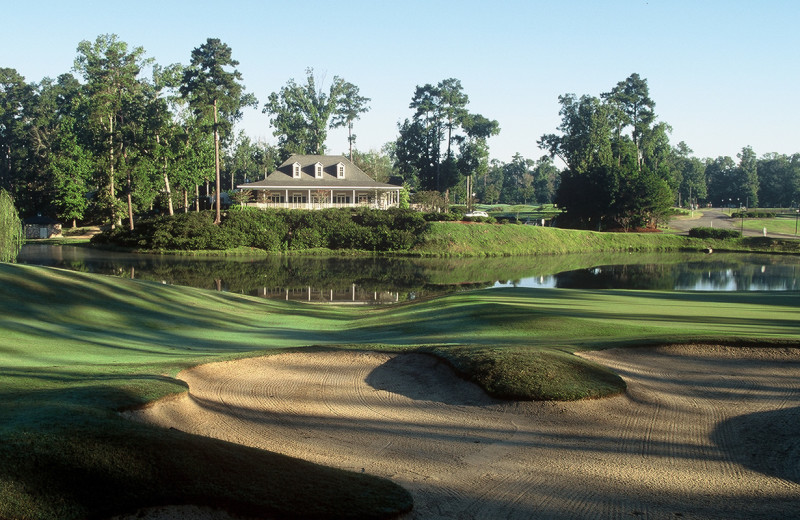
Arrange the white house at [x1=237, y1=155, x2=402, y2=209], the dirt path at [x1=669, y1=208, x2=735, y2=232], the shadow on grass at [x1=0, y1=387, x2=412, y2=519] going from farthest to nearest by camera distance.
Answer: the dirt path at [x1=669, y1=208, x2=735, y2=232] → the white house at [x1=237, y1=155, x2=402, y2=209] → the shadow on grass at [x1=0, y1=387, x2=412, y2=519]

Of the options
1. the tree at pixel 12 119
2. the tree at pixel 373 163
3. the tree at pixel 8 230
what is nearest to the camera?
the tree at pixel 8 230

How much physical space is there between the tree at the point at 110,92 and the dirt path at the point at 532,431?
6984 centimetres

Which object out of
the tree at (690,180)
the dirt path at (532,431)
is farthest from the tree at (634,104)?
the dirt path at (532,431)

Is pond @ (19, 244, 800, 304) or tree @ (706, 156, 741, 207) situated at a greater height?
tree @ (706, 156, 741, 207)

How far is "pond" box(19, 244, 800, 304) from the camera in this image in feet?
135

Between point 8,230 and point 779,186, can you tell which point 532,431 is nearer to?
point 8,230

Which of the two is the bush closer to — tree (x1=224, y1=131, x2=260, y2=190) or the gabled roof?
the gabled roof

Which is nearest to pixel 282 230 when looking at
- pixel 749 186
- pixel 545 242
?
pixel 545 242

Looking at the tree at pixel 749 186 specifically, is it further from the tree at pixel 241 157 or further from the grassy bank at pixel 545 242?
the tree at pixel 241 157

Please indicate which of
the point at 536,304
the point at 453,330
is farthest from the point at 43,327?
the point at 536,304

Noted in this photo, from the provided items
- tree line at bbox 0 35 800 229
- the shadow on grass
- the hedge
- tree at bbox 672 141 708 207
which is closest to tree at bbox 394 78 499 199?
tree line at bbox 0 35 800 229

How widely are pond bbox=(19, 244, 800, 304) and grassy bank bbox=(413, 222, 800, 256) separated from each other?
4.39m

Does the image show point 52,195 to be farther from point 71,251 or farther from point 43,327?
point 43,327

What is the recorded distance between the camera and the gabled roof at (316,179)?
265 feet
